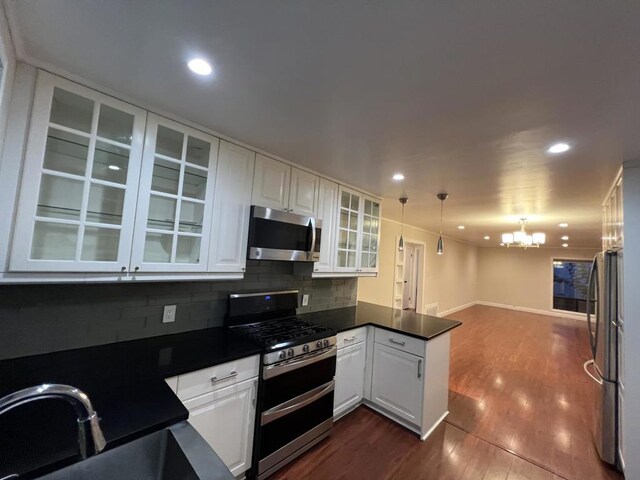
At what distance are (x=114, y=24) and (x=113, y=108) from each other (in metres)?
0.61

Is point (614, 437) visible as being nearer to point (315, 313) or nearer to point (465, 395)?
point (465, 395)

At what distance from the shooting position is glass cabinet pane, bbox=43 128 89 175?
53.1 inches

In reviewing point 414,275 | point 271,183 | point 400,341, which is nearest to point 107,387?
point 271,183

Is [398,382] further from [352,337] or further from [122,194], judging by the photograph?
[122,194]

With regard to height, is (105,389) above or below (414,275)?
below

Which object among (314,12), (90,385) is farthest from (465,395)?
(314,12)

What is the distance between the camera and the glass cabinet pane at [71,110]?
1353 millimetres

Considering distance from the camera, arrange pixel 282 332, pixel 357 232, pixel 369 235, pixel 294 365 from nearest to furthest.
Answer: pixel 294 365 < pixel 282 332 < pixel 357 232 < pixel 369 235

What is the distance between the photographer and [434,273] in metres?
7.21

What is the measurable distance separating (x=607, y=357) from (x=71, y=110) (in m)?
4.16

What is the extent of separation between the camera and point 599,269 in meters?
2.44

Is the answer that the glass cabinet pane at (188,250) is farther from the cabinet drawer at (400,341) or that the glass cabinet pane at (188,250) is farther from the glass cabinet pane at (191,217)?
the cabinet drawer at (400,341)

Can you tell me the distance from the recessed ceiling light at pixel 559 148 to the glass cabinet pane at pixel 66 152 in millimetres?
2831

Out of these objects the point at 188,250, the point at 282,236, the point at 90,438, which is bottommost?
the point at 90,438
